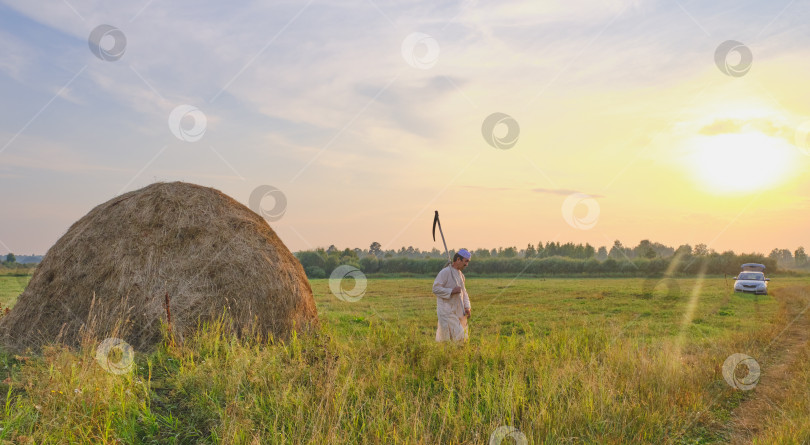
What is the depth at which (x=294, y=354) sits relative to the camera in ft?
28.2

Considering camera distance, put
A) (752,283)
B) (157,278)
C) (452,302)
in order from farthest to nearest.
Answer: (752,283) < (452,302) < (157,278)

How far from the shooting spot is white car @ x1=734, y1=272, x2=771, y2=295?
30.3 meters

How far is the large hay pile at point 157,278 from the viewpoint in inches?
366

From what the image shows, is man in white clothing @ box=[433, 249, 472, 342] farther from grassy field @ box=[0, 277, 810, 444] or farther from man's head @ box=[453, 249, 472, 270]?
grassy field @ box=[0, 277, 810, 444]

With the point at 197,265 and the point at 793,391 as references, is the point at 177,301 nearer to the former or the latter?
the point at 197,265

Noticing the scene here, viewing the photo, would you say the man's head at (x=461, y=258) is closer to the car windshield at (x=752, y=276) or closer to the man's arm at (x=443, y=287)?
the man's arm at (x=443, y=287)

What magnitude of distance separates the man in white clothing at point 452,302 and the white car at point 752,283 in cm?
2758

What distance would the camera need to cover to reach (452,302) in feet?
35.1

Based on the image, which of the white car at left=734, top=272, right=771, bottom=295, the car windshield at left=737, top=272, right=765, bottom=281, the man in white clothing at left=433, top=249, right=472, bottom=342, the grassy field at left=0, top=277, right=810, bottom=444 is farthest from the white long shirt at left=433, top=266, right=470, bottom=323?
the car windshield at left=737, top=272, right=765, bottom=281

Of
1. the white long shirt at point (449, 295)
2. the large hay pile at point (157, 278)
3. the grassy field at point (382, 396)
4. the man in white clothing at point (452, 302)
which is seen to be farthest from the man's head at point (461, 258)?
the large hay pile at point (157, 278)

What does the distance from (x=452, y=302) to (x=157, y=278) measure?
5800mm

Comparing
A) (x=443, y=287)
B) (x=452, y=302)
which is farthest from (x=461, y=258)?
(x=452, y=302)

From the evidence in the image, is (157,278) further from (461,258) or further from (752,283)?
(752,283)

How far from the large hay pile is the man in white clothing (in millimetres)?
2835
